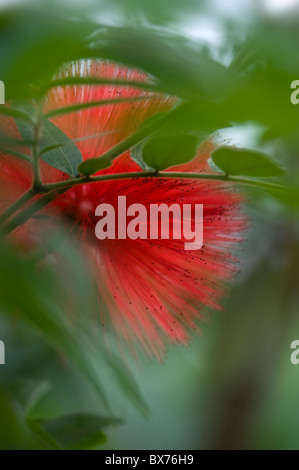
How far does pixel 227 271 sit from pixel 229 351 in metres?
1.45

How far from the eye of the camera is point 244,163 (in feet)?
1.67

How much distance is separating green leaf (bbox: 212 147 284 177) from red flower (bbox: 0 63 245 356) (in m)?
0.11

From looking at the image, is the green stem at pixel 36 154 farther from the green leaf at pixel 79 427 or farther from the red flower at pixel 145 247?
the green leaf at pixel 79 427

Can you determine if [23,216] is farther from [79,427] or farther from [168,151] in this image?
[79,427]

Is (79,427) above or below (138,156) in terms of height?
below

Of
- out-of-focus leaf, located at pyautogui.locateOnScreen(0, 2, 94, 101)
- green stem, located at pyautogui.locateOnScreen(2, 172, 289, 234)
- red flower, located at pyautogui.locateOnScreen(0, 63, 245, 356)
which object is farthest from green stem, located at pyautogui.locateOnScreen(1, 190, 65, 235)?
out-of-focus leaf, located at pyautogui.locateOnScreen(0, 2, 94, 101)

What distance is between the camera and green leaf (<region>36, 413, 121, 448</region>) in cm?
69

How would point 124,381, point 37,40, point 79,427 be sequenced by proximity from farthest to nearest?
point 79,427 → point 124,381 → point 37,40

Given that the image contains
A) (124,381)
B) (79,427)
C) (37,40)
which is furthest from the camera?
(79,427)

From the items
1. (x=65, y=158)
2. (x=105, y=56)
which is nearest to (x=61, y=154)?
(x=65, y=158)

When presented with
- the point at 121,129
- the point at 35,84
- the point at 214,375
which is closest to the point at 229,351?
the point at 214,375

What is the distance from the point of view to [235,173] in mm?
535

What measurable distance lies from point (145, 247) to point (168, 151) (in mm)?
245

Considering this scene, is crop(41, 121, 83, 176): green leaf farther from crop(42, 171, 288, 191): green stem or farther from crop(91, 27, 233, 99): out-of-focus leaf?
crop(91, 27, 233, 99): out-of-focus leaf
